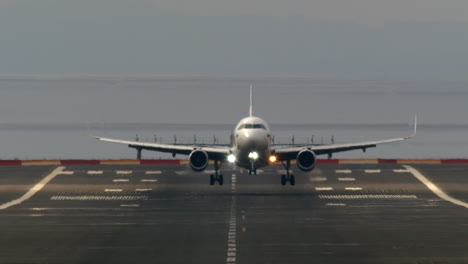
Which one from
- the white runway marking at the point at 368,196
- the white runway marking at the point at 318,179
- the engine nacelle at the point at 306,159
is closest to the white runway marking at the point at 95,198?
the engine nacelle at the point at 306,159

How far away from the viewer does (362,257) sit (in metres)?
39.6

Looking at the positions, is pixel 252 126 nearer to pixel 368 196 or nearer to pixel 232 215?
pixel 368 196

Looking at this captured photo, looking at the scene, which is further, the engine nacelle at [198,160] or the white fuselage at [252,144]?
the engine nacelle at [198,160]

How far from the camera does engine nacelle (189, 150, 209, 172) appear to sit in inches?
2726

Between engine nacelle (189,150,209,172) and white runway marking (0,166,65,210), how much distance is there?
10.6 m

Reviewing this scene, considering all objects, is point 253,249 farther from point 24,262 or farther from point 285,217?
point 285,217

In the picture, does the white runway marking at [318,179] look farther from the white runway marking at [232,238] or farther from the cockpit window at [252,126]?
the white runway marking at [232,238]

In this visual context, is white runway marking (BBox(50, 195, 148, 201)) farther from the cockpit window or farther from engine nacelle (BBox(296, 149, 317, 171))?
engine nacelle (BBox(296, 149, 317, 171))

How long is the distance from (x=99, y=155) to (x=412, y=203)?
8201 cm

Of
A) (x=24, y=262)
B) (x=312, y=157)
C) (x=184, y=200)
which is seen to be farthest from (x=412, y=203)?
(x=24, y=262)

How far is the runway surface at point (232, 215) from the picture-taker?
135ft

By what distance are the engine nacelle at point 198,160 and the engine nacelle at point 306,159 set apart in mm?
6176

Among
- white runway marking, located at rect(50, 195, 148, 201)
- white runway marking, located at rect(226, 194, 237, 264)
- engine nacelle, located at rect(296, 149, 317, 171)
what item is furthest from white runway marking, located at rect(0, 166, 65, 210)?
engine nacelle, located at rect(296, 149, 317, 171)

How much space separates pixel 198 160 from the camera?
227 ft
